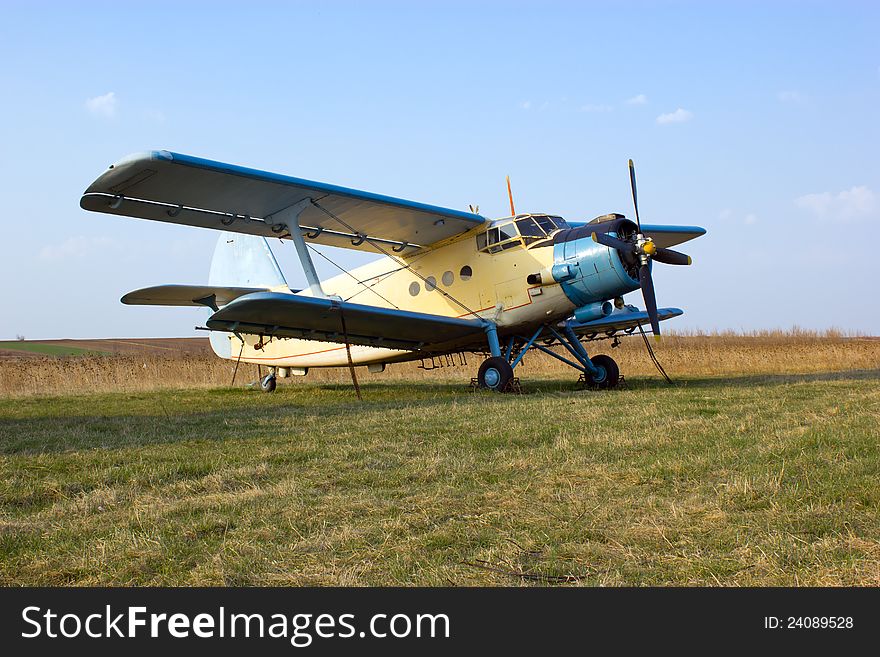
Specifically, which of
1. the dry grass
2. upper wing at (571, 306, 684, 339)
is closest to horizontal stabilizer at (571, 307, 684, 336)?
upper wing at (571, 306, 684, 339)

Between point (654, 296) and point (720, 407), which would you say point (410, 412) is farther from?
point (654, 296)

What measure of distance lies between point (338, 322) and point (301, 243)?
5.01 feet

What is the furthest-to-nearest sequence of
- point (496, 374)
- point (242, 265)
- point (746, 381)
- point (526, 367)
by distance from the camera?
point (526, 367)
point (242, 265)
point (746, 381)
point (496, 374)

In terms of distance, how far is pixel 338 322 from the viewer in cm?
1348

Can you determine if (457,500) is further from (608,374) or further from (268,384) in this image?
(268,384)

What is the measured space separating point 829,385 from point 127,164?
436 inches

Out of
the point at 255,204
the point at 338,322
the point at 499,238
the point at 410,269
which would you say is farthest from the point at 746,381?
the point at 255,204

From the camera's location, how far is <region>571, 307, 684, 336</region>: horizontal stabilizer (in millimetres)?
15836

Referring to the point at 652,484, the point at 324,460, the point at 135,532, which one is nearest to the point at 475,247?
the point at 324,460

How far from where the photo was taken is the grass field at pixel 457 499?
357 cm

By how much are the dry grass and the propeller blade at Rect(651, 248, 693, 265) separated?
25.7 feet

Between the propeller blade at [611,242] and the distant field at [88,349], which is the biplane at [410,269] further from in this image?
the distant field at [88,349]

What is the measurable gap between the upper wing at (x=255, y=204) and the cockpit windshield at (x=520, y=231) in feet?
1.77

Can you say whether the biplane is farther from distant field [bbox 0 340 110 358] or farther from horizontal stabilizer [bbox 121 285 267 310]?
distant field [bbox 0 340 110 358]
